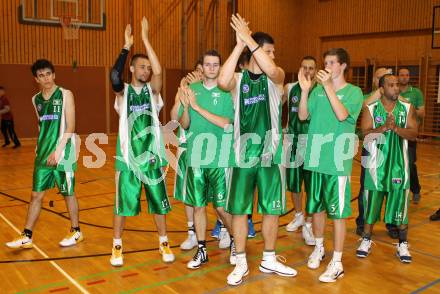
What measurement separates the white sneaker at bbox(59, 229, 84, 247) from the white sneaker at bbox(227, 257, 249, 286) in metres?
2.09

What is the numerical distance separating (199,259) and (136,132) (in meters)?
1.42

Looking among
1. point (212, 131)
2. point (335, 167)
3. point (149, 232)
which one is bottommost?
point (149, 232)

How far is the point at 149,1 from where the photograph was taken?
674 inches

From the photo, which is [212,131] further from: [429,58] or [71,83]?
[429,58]

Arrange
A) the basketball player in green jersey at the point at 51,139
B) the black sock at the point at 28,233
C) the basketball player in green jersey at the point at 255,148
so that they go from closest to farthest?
1. the basketball player in green jersey at the point at 255,148
2. the basketball player in green jersey at the point at 51,139
3. the black sock at the point at 28,233

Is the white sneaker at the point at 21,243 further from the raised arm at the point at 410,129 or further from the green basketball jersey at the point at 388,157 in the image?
the raised arm at the point at 410,129

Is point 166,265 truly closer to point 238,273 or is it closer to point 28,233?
point 238,273

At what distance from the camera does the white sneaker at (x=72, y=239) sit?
16.9 ft

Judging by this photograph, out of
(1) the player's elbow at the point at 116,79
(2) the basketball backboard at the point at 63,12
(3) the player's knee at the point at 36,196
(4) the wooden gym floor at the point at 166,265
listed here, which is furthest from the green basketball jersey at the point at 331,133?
(2) the basketball backboard at the point at 63,12

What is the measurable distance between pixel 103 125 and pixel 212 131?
43.1 feet

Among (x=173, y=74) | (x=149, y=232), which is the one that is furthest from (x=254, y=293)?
(x=173, y=74)

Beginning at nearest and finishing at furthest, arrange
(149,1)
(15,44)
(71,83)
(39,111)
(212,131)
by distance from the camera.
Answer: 1. (212,131)
2. (39,111)
3. (15,44)
4. (71,83)
5. (149,1)

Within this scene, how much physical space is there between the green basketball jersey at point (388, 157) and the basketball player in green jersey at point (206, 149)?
5.03 feet

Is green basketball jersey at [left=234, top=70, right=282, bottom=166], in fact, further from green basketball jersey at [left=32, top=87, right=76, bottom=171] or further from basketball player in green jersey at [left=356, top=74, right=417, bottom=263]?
green basketball jersey at [left=32, top=87, right=76, bottom=171]
